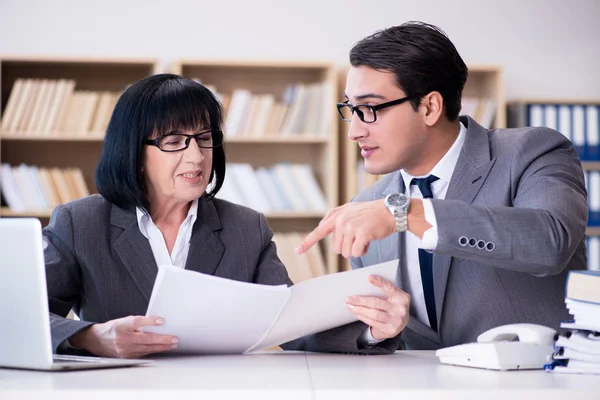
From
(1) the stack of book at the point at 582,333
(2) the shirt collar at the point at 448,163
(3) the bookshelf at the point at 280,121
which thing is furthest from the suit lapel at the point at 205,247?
(3) the bookshelf at the point at 280,121

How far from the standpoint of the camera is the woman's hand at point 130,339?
158 cm

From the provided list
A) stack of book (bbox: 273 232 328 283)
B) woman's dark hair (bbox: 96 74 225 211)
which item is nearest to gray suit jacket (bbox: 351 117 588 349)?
woman's dark hair (bbox: 96 74 225 211)

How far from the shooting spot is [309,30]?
502 cm

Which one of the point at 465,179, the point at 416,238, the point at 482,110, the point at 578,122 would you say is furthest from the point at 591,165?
the point at 416,238

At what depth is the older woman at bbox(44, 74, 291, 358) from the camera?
1.92 metres

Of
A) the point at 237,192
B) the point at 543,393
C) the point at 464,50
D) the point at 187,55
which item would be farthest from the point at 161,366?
the point at 464,50

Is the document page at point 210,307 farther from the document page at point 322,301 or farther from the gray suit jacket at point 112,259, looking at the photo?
the gray suit jacket at point 112,259

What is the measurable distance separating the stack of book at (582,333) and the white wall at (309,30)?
3704 mm

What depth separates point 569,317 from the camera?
194 centimetres

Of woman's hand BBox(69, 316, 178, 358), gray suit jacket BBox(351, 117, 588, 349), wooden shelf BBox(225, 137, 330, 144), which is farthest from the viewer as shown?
wooden shelf BBox(225, 137, 330, 144)

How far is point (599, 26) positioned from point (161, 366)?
462 centimetres

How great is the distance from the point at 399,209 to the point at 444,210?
0.10m

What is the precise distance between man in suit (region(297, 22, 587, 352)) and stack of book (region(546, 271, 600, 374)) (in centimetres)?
16

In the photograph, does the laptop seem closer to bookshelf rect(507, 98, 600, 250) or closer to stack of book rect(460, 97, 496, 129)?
stack of book rect(460, 97, 496, 129)
